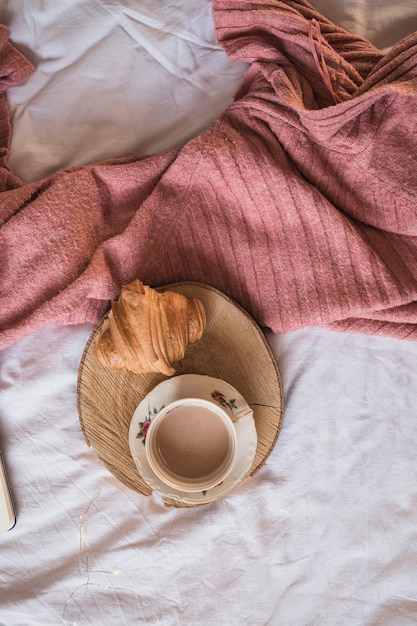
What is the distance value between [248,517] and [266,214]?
46 centimetres

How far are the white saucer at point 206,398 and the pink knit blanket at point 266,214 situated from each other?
139 mm

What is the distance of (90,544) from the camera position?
847 millimetres

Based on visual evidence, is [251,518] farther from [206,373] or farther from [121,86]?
[121,86]

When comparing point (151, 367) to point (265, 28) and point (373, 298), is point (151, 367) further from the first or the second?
point (265, 28)

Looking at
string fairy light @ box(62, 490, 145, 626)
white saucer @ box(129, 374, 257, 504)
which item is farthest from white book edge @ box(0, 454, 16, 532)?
white saucer @ box(129, 374, 257, 504)

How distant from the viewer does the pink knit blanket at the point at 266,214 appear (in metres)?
0.82

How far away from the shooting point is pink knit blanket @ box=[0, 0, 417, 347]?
82 centimetres

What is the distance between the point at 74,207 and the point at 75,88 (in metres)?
0.24

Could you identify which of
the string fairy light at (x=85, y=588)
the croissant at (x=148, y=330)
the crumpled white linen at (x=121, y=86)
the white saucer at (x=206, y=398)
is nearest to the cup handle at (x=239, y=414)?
the white saucer at (x=206, y=398)

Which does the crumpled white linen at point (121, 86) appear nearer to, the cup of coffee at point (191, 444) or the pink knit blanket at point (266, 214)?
the pink knit blanket at point (266, 214)

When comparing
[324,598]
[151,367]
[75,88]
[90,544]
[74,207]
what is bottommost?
[324,598]

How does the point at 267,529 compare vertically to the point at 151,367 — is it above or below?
below

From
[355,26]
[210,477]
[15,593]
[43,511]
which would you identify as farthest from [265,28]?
[15,593]

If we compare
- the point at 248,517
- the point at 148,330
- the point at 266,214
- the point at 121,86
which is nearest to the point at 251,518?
the point at 248,517
